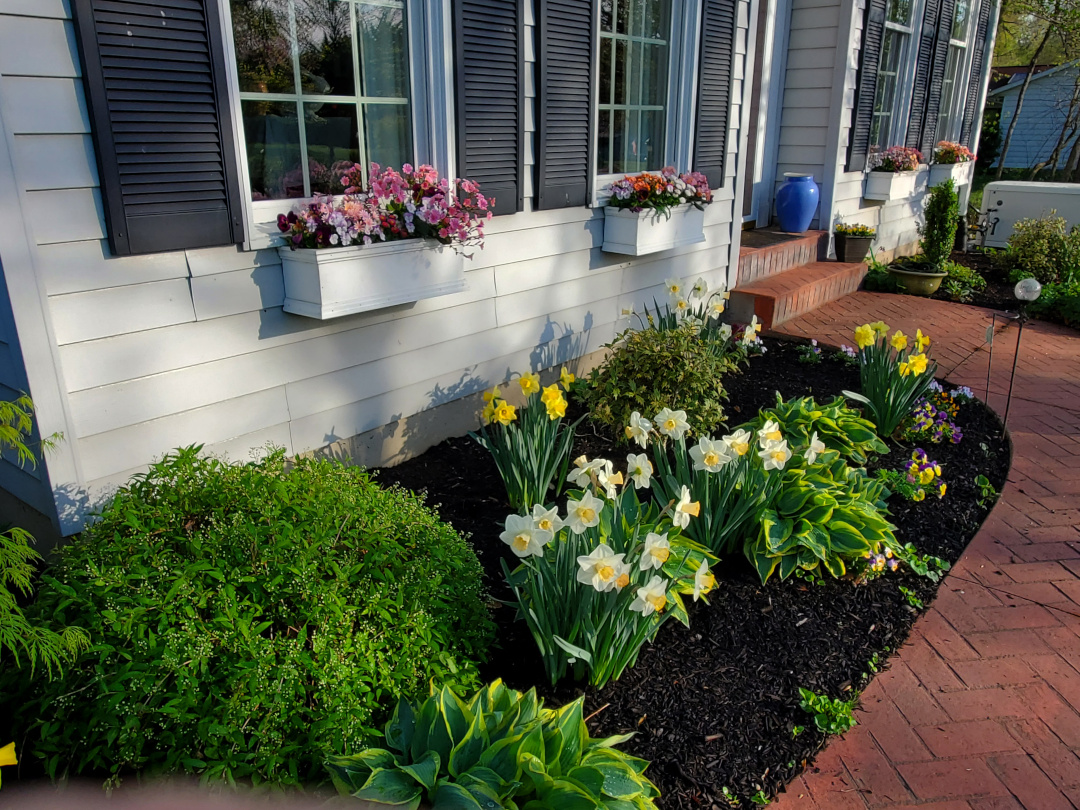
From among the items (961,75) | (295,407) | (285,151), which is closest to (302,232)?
(285,151)

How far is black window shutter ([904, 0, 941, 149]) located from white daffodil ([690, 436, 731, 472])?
715cm

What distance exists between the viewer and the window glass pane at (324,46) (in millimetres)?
2914

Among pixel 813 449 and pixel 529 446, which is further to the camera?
pixel 529 446

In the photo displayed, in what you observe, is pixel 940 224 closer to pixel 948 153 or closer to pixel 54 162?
pixel 948 153

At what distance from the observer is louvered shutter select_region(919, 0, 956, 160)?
8.29 meters

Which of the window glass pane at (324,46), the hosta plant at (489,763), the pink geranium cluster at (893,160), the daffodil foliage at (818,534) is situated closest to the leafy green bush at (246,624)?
the hosta plant at (489,763)

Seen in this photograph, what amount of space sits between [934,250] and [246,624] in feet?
24.3

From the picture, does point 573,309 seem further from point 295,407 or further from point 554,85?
point 295,407

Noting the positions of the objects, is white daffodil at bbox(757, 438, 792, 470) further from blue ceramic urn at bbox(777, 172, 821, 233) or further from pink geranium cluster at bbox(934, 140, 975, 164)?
pink geranium cluster at bbox(934, 140, 975, 164)

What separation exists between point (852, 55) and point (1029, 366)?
3.17m

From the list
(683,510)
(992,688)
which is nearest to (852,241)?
(992,688)

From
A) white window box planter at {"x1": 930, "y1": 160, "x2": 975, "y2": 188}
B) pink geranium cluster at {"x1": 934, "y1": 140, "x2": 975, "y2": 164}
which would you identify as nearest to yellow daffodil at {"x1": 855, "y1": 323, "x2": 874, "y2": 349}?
white window box planter at {"x1": 930, "y1": 160, "x2": 975, "y2": 188}

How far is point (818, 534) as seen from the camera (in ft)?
9.14

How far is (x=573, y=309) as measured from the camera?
438cm
